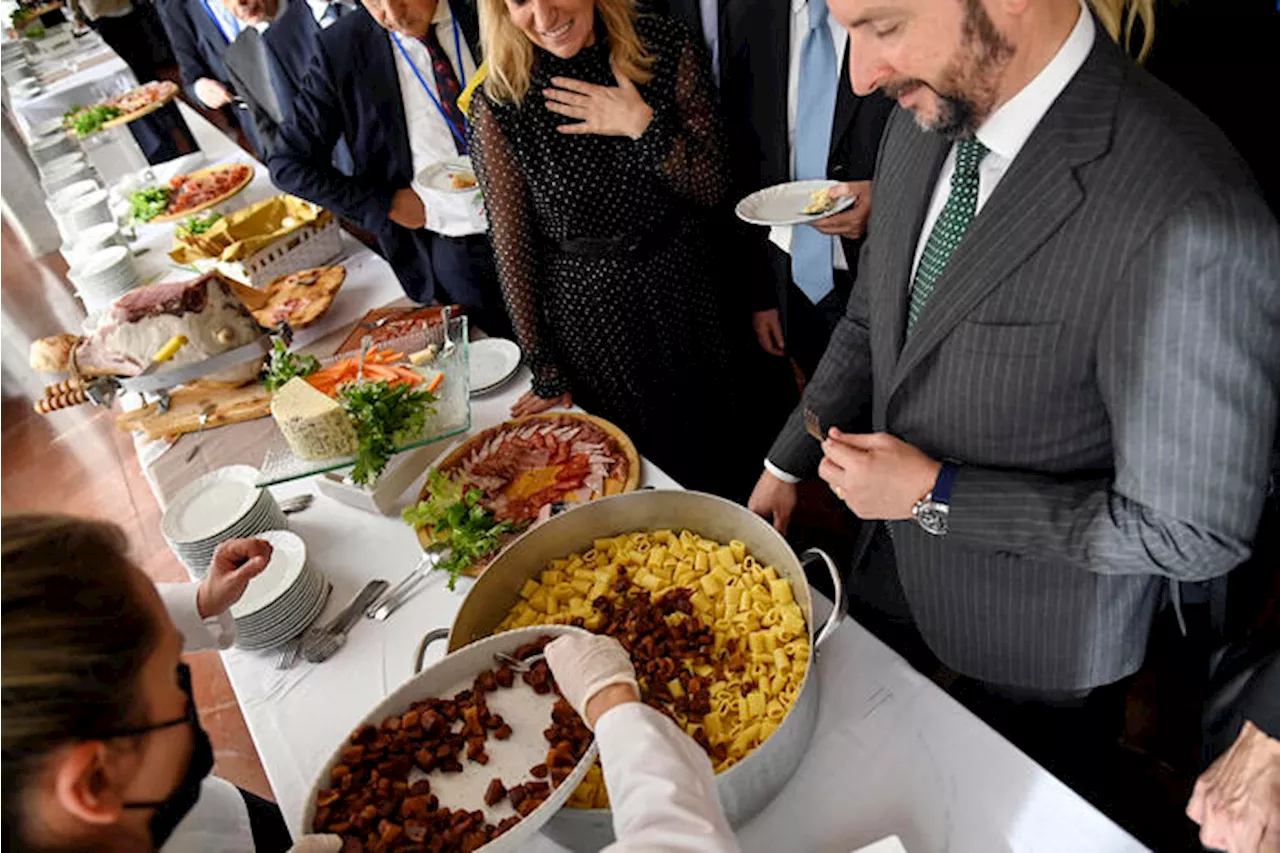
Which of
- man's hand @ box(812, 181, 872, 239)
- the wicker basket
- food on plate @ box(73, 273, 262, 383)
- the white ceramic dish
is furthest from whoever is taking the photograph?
the wicker basket

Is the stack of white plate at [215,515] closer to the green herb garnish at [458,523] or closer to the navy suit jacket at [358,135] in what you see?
the green herb garnish at [458,523]

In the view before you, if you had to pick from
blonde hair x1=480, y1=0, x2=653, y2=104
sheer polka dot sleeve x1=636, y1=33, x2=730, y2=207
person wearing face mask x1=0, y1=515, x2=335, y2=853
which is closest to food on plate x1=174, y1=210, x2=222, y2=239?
blonde hair x1=480, y1=0, x2=653, y2=104

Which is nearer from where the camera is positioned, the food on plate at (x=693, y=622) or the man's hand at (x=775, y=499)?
the food on plate at (x=693, y=622)

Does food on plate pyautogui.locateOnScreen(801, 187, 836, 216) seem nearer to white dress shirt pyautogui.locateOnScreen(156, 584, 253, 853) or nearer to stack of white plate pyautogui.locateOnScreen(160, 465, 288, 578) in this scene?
stack of white plate pyautogui.locateOnScreen(160, 465, 288, 578)

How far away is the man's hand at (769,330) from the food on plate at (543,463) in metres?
0.71

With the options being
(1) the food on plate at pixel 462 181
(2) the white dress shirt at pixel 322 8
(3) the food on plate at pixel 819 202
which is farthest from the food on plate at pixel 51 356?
(3) the food on plate at pixel 819 202

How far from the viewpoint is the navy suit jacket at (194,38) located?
432cm

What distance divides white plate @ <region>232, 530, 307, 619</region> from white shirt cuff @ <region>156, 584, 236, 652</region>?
2 cm

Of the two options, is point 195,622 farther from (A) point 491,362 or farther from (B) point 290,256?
(B) point 290,256

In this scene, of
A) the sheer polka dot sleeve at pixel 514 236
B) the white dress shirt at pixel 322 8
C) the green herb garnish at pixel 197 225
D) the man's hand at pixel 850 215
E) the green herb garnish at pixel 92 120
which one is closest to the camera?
the man's hand at pixel 850 215

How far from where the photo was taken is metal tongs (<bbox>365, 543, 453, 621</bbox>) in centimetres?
143

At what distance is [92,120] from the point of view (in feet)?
13.2

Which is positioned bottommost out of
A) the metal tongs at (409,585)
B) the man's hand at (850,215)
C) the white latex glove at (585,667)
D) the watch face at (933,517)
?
the metal tongs at (409,585)

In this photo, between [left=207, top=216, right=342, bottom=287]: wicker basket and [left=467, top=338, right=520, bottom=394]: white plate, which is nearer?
[left=467, top=338, right=520, bottom=394]: white plate
